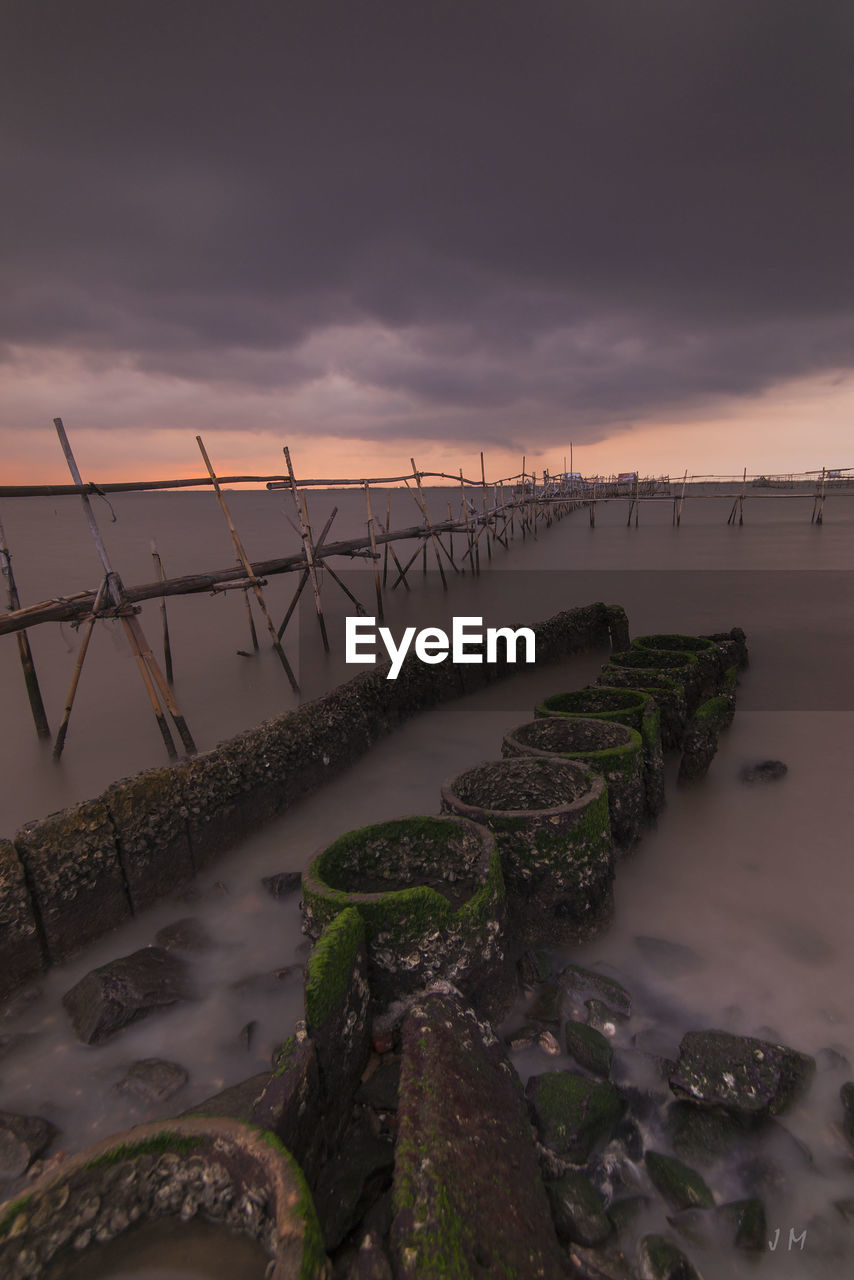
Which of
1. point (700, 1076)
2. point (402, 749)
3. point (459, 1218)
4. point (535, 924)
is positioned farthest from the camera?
point (402, 749)

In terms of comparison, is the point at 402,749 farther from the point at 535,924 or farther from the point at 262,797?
the point at 535,924

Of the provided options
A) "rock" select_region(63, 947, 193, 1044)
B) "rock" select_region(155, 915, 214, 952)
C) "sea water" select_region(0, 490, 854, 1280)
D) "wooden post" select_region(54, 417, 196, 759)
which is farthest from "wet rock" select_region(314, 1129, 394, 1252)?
"wooden post" select_region(54, 417, 196, 759)

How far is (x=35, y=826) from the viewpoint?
4.15 metres

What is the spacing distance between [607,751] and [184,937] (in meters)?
3.55

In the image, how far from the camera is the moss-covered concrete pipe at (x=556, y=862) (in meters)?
4.17

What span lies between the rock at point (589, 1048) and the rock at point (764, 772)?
4304 millimetres

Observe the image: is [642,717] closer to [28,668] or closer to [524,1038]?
[524,1038]

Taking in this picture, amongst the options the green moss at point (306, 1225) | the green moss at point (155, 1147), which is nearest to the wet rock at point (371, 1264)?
the green moss at point (306, 1225)

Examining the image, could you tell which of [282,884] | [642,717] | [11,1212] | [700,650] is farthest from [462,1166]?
[700,650]

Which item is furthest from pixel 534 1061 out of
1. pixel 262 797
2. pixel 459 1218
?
pixel 262 797

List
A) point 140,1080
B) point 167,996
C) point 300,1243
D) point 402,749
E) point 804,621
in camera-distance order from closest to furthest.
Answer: point 300,1243, point 140,1080, point 167,996, point 402,749, point 804,621

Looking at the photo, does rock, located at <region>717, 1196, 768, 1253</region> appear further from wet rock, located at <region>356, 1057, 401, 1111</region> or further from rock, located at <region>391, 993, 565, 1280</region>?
wet rock, located at <region>356, 1057, 401, 1111</region>

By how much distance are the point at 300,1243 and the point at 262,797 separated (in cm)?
428

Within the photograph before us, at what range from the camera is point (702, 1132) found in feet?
10.0
